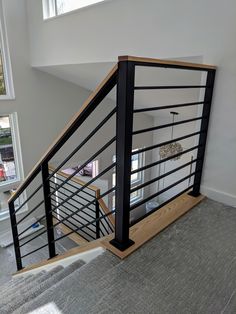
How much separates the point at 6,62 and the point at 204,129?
343cm

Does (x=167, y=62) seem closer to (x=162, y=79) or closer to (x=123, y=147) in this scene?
(x=123, y=147)

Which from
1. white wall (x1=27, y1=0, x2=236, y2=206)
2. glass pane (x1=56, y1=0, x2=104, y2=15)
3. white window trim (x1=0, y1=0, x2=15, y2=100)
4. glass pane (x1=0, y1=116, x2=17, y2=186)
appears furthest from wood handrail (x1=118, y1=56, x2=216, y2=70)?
glass pane (x1=0, y1=116, x2=17, y2=186)

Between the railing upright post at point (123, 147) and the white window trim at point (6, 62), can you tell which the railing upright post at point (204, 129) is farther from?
the white window trim at point (6, 62)

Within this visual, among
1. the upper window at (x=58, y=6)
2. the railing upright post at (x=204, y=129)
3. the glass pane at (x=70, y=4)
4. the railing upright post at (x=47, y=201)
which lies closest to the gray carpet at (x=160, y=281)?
the railing upright post at (x=204, y=129)

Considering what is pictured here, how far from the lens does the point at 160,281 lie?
1111 millimetres

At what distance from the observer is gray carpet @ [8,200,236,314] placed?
3.22ft

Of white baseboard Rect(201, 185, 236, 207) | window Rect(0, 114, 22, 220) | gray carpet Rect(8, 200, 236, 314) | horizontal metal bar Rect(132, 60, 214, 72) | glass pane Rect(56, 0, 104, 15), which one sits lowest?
window Rect(0, 114, 22, 220)

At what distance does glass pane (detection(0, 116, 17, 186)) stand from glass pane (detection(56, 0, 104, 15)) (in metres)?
1.96

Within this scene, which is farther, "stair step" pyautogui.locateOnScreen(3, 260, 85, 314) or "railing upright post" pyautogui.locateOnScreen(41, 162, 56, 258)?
"railing upright post" pyautogui.locateOnScreen(41, 162, 56, 258)

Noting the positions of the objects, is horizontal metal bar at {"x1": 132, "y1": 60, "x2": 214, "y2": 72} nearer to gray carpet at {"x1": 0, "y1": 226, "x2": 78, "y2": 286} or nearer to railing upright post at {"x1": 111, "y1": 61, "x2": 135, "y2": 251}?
railing upright post at {"x1": 111, "y1": 61, "x2": 135, "y2": 251}

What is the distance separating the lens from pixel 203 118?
67.4 inches

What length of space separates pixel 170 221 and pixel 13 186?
11.5ft

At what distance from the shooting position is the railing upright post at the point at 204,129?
1631 millimetres

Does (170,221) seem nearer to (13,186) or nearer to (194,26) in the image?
(194,26)
